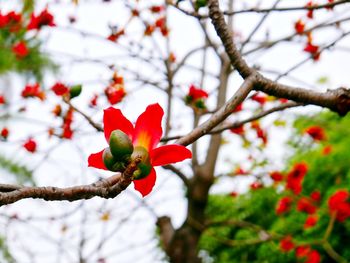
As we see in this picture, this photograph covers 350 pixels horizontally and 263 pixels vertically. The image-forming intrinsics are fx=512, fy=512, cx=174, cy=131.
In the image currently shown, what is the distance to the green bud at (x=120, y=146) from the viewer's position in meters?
0.74

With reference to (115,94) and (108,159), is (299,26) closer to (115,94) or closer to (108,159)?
(115,94)

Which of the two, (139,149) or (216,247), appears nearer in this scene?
(139,149)

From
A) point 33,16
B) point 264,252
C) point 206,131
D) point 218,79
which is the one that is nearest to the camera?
point 206,131

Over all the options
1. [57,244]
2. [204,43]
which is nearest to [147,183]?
[204,43]

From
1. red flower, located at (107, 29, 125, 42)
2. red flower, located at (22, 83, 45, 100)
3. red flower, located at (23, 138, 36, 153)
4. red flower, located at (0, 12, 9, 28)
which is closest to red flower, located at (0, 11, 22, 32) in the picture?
red flower, located at (0, 12, 9, 28)

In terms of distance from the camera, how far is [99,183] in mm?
801

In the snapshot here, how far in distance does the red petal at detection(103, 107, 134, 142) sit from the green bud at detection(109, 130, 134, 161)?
2.0 inches

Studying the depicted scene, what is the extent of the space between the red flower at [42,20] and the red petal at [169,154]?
252 cm

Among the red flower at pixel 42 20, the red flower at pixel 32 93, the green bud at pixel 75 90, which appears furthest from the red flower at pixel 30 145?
the green bud at pixel 75 90

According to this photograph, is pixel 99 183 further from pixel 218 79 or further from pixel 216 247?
pixel 216 247

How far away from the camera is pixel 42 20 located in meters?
3.10

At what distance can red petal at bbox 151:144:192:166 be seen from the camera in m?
0.78

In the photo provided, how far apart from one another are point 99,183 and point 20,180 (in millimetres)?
9831

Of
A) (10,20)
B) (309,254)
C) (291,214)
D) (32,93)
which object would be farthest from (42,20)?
(291,214)
